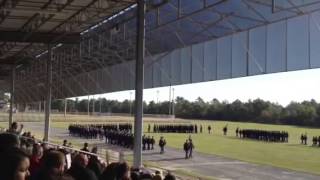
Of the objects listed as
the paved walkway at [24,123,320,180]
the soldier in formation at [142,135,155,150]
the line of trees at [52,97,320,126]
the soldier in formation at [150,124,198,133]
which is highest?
the line of trees at [52,97,320,126]

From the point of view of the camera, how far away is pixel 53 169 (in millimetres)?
3268

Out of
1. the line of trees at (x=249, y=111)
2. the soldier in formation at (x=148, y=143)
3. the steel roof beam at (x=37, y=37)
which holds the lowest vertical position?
the soldier in formation at (x=148, y=143)

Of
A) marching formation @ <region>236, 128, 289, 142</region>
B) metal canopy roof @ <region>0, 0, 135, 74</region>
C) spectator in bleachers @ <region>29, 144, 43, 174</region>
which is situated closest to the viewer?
spectator in bleachers @ <region>29, 144, 43, 174</region>

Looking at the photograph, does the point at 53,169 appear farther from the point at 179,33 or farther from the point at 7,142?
the point at 179,33

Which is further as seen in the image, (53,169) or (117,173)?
(117,173)

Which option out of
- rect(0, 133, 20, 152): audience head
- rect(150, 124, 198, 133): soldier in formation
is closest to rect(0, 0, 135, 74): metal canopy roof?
rect(0, 133, 20, 152): audience head

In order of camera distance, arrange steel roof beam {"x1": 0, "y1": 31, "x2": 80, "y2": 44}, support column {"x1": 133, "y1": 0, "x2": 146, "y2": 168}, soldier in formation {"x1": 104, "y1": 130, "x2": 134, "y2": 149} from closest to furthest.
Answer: support column {"x1": 133, "y1": 0, "x2": 146, "y2": 168} < steel roof beam {"x1": 0, "y1": 31, "x2": 80, "y2": 44} < soldier in formation {"x1": 104, "y1": 130, "x2": 134, "y2": 149}

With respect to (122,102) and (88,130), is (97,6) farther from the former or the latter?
(122,102)

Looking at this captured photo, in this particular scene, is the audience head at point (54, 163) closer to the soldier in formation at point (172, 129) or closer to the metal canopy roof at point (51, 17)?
the metal canopy roof at point (51, 17)

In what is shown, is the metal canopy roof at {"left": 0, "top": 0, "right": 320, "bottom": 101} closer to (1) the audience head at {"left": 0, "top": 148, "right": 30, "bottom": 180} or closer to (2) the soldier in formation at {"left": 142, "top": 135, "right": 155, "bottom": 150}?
(2) the soldier in formation at {"left": 142, "top": 135, "right": 155, "bottom": 150}

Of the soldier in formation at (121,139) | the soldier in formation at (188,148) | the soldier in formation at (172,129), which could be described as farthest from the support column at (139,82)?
the soldier in formation at (172,129)

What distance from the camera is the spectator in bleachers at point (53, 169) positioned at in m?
3.19

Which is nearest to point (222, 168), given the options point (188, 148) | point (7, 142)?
point (188, 148)

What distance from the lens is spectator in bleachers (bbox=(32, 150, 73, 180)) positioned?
3.19 meters
